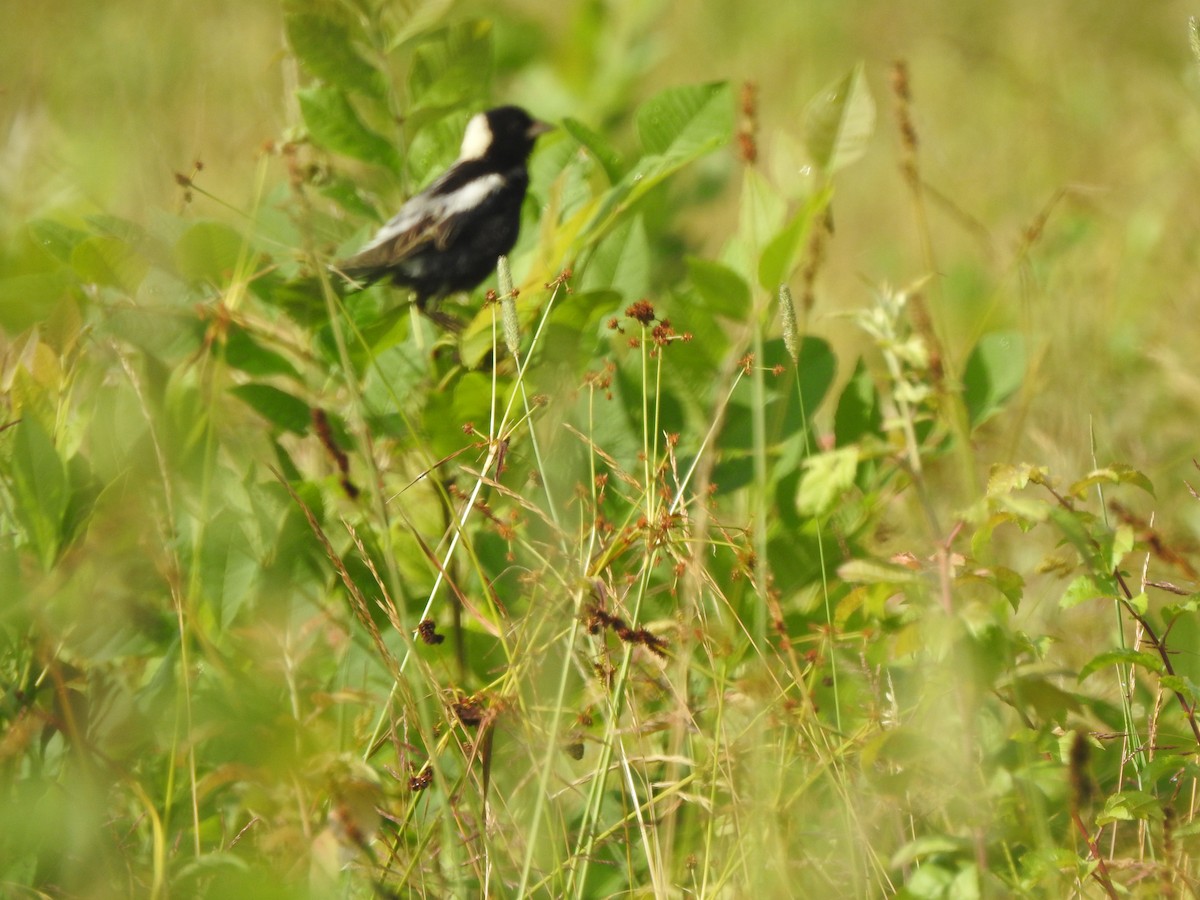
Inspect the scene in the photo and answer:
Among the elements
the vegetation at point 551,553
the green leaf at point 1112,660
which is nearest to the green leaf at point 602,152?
the vegetation at point 551,553

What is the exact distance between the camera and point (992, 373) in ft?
7.02

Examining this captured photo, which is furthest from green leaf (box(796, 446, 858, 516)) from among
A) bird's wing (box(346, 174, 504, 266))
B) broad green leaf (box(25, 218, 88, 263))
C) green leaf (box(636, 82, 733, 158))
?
broad green leaf (box(25, 218, 88, 263))

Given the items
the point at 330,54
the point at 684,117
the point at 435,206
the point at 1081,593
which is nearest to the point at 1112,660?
the point at 1081,593

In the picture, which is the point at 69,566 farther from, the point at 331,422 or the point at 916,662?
the point at 916,662

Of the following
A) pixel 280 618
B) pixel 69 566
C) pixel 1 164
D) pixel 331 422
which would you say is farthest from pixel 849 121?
pixel 1 164

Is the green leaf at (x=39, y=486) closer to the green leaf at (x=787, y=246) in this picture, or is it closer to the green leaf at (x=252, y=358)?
the green leaf at (x=252, y=358)

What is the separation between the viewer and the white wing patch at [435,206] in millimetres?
2252

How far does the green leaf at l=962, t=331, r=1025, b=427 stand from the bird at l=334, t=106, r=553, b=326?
916mm

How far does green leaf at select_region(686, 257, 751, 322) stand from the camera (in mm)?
2076

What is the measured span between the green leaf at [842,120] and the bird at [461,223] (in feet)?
2.34

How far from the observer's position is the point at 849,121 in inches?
73.9

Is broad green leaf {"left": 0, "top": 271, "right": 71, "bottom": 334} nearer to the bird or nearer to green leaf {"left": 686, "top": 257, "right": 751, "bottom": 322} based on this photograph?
the bird

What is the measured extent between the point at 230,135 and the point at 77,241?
144 inches

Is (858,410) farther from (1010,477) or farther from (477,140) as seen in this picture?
(477,140)
